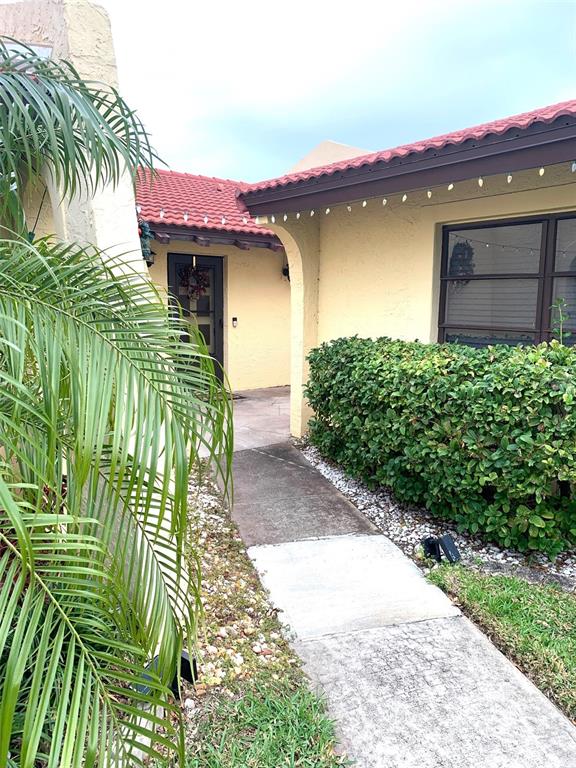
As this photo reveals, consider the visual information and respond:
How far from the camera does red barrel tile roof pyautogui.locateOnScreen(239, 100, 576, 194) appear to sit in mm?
3873

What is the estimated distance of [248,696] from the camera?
2525 millimetres

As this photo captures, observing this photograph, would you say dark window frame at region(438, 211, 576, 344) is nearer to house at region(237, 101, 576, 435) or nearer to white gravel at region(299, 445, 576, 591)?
house at region(237, 101, 576, 435)

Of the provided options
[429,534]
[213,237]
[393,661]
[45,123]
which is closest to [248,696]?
[393,661]

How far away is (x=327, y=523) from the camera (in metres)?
4.60

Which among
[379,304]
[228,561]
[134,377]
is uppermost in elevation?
[379,304]

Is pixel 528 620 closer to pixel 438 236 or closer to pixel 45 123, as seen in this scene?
pixel 45 123

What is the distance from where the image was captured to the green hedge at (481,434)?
3598 millimetres

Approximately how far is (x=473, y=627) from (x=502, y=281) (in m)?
3.45

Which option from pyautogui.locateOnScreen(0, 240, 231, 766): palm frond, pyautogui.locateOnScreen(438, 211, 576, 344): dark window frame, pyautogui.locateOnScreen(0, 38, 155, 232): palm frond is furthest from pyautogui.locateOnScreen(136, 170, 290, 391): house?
pyautogui.locateOnScreen(0, 240, 231, 766): palm frond

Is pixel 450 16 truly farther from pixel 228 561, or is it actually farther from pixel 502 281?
pixel 228 561

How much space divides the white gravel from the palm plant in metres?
2.65

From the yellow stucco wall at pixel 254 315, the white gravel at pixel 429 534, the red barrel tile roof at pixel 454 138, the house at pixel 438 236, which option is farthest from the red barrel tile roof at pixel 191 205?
the white gravel at pixel 429 534

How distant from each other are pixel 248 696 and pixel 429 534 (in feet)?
7.72

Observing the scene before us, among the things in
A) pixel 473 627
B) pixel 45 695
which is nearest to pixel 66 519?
pixel 45 695
